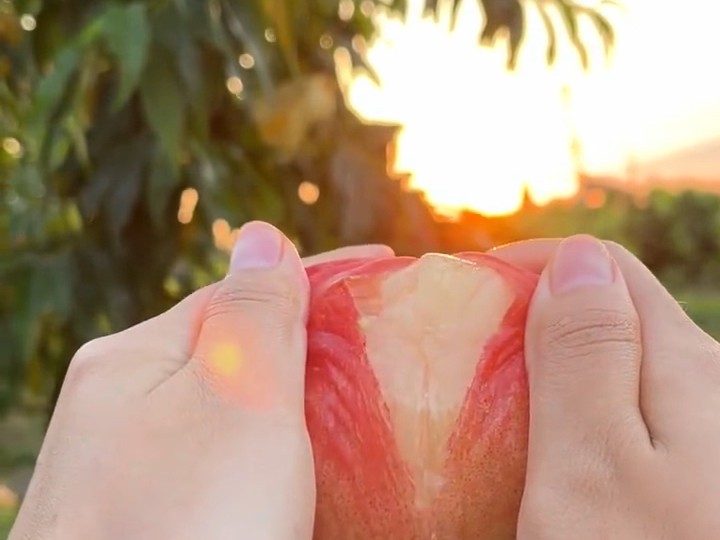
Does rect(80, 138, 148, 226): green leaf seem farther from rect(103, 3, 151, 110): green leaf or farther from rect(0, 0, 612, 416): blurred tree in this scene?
rect(103, 3, 151, 110): green leaf

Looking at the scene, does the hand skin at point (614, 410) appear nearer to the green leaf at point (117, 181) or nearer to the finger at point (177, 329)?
the finger at point (177, 329)

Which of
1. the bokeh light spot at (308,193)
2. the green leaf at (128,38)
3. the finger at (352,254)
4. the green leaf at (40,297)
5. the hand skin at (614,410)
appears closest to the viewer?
the hand skin at (614,410)

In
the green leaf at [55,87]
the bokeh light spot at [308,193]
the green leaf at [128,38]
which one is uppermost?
the green leaf at [128,38]

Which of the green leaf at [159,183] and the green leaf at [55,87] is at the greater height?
the green leaf at [55,87]

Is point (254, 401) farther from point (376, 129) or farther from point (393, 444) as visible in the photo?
point (376, 129)

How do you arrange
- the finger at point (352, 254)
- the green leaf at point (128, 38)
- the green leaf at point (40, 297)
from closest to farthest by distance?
1. the finger at point (352, 254)
2. the green leaf at point (128, 38)
3. the green leaf at point (40, 297)

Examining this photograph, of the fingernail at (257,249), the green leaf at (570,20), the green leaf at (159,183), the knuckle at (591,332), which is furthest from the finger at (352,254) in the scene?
the green leaf at (570,20)

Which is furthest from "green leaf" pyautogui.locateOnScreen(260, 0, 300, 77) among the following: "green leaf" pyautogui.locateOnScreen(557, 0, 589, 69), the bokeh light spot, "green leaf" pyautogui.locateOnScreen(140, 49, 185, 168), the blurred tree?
"green leaf" pyautogui.locateOnScreen(557, 0, 589, 69)

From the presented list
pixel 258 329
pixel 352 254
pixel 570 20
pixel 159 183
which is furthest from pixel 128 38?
pixel 570 20
